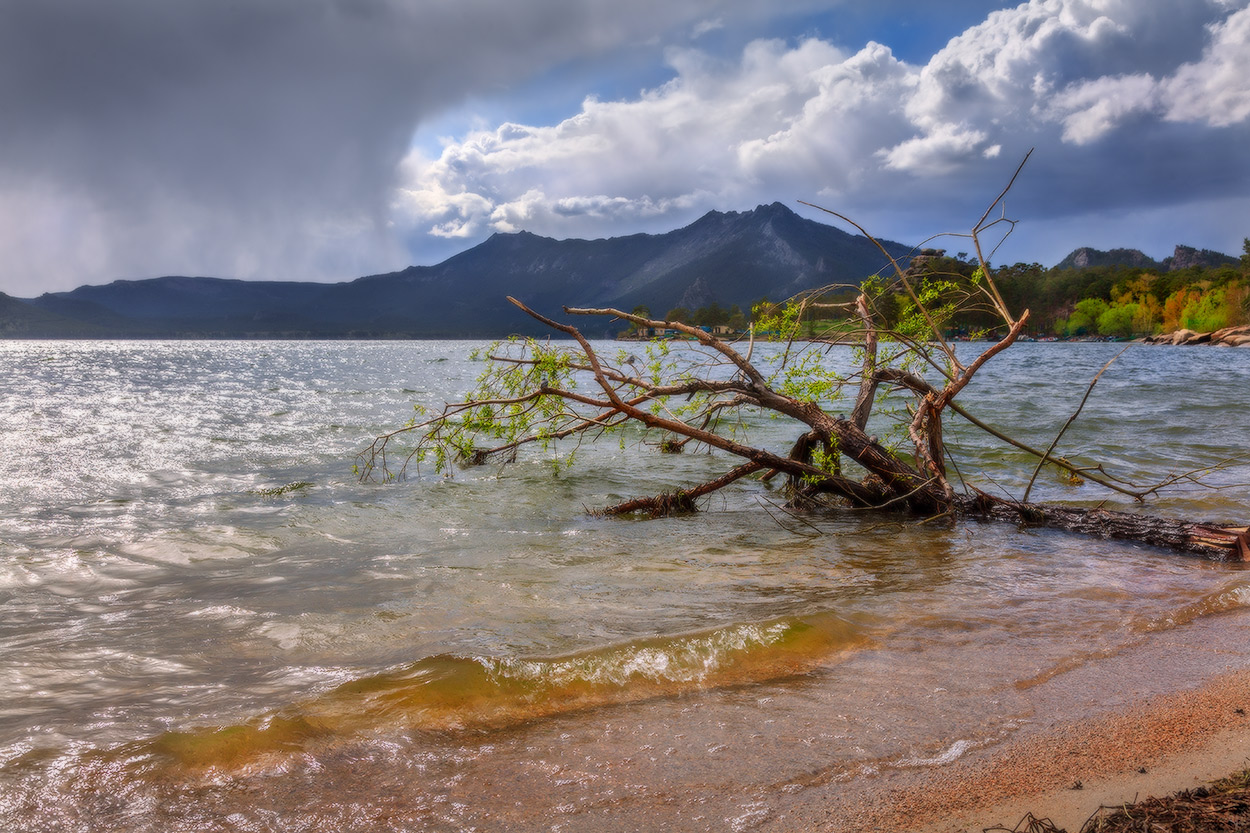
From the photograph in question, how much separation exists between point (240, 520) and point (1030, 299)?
18587cm

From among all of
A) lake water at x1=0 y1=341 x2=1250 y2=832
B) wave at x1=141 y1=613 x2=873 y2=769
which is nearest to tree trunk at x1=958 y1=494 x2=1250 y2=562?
lake water at x1=0 y1=341 x2=1250 y2=832

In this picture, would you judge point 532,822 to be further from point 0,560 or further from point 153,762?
point 0,560

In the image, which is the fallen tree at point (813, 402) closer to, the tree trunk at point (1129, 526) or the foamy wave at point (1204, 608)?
the tree trunk at point (1129, 526)

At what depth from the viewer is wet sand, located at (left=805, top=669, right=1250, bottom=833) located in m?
3.02

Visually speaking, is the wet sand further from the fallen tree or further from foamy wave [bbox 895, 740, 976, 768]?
the fallen tree

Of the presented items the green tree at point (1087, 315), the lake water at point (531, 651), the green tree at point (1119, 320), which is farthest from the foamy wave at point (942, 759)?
the green tree at point (1087, 315)

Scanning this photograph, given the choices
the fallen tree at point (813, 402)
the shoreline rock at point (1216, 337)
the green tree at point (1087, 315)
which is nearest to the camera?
the fallen tree at point (813, 402)

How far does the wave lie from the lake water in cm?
2

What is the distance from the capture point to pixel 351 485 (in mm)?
12984

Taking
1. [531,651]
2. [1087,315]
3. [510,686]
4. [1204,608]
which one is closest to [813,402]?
[1204,608]

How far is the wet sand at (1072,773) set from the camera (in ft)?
9.91

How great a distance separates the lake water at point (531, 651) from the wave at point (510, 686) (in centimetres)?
2

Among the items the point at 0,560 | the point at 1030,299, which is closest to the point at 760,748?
the point at 0,560

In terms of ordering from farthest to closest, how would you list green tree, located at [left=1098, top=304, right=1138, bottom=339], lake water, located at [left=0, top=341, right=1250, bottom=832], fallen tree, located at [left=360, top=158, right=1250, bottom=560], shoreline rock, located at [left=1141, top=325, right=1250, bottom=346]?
1. green tree, located at [left=1098, top=304, right=1138, bottom=339]
2. shoreline rock, located at [left=1141, top=325, right=1250, bottom=346]
3. fallen tree, located at [left=360, top=158, right=1250, bottom=560]
4. lake water, located at [left=0, top=341, right=1250, bottom=832]
